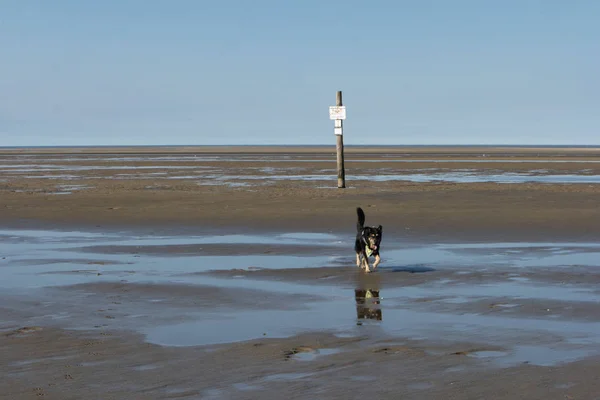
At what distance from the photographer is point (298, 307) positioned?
11.1 meters

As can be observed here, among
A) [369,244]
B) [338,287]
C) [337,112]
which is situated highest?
[337,112]

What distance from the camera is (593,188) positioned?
3425cm

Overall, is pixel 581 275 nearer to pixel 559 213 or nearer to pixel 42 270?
pixel 42 270

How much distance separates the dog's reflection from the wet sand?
2 cm

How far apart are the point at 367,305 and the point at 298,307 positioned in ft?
2.77

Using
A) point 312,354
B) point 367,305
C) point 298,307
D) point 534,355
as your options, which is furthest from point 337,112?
point 534,355

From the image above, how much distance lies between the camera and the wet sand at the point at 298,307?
24.6 ft

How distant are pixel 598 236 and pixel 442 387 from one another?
13058 mm

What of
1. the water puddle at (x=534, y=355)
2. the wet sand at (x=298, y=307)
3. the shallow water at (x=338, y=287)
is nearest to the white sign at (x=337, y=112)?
the wet sand at (x=298, y=307)

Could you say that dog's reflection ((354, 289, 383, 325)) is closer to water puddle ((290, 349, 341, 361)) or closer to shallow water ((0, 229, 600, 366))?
shallow water ((0, 229, 600, 366))

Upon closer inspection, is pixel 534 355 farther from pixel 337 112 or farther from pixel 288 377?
pixel 337 112

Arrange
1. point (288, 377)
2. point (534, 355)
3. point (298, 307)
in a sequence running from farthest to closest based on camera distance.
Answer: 1. point (298, 307)
2. point (534, 355)
3. point (288, 377)

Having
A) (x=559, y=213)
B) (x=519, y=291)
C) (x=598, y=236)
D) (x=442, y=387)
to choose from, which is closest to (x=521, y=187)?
(x=559, y=213)

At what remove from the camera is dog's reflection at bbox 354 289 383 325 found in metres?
10.4
